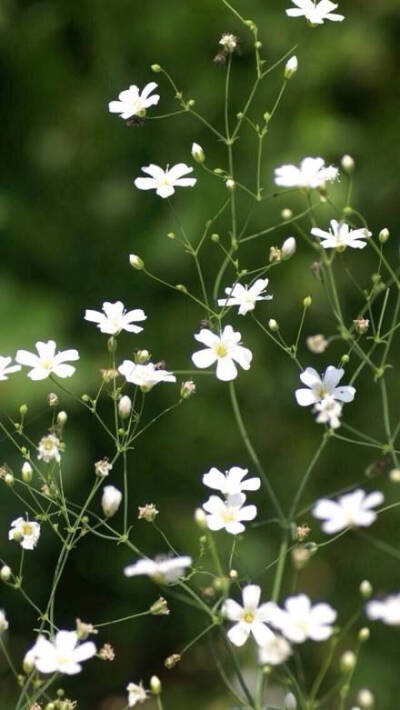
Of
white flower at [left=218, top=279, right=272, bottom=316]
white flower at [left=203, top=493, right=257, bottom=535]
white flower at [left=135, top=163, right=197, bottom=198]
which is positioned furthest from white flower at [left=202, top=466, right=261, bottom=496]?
white flower at [left=135, top=163, right=197, bottom=198]

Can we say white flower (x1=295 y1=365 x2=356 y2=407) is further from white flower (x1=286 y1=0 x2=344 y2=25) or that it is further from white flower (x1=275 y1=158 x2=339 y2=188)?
white flower (x1=286 y1=0 x2=344 y2=25)

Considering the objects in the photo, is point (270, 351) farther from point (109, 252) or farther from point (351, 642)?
point (351, 642)

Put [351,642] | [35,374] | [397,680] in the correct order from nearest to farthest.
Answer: [35,374]
[397,680]
[351,642]

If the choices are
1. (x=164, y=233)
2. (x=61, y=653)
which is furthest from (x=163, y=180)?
(x=164, y=233)

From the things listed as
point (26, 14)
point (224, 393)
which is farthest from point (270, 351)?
point (26, 14)

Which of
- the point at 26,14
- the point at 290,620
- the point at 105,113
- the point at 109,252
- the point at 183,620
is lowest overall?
the point at 290,620

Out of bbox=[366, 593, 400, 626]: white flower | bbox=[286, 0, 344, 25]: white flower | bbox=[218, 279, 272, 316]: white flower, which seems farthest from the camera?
bbox=[286, 0, 344, 25]: white flower
